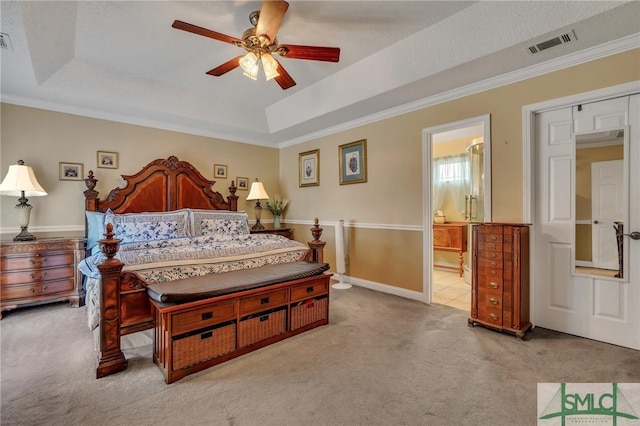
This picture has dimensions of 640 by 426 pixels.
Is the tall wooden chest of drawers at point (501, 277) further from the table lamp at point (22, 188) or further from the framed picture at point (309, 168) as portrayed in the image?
the table lamp at point (22, 188)

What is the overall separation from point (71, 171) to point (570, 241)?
5.99 m

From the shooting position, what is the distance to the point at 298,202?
18.6 ft

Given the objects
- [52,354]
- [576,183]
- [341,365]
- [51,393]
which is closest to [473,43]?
[576,183]

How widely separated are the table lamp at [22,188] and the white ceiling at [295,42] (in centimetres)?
97

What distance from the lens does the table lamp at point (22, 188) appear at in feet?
10.8

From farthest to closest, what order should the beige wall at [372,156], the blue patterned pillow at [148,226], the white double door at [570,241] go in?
the blue patterned pillow at [148,226]
the beige wall at [372,156]
the white double door at [570,241]

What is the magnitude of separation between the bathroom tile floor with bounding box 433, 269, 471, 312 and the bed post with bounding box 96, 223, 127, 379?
3.44 meters

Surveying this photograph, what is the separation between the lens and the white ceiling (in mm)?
2404

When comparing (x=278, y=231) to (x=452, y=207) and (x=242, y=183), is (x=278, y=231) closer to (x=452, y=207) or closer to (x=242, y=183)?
(x=242, y=183)

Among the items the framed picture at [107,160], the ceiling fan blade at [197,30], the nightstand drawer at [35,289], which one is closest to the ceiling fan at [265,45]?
the ceiling fan blade at [197,30]

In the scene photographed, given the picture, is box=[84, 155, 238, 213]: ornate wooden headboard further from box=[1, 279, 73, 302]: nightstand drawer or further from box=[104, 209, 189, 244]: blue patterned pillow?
box=[1, 279, 73, 302]: nightstand drawer

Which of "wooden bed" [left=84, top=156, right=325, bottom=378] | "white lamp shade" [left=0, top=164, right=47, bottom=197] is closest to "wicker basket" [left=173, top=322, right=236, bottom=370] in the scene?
"wooden bed" [left=84, top=156, right=325, bottom=378]

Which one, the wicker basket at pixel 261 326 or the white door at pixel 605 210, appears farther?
the white door at pixel 605 210

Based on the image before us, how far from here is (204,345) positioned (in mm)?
2146
